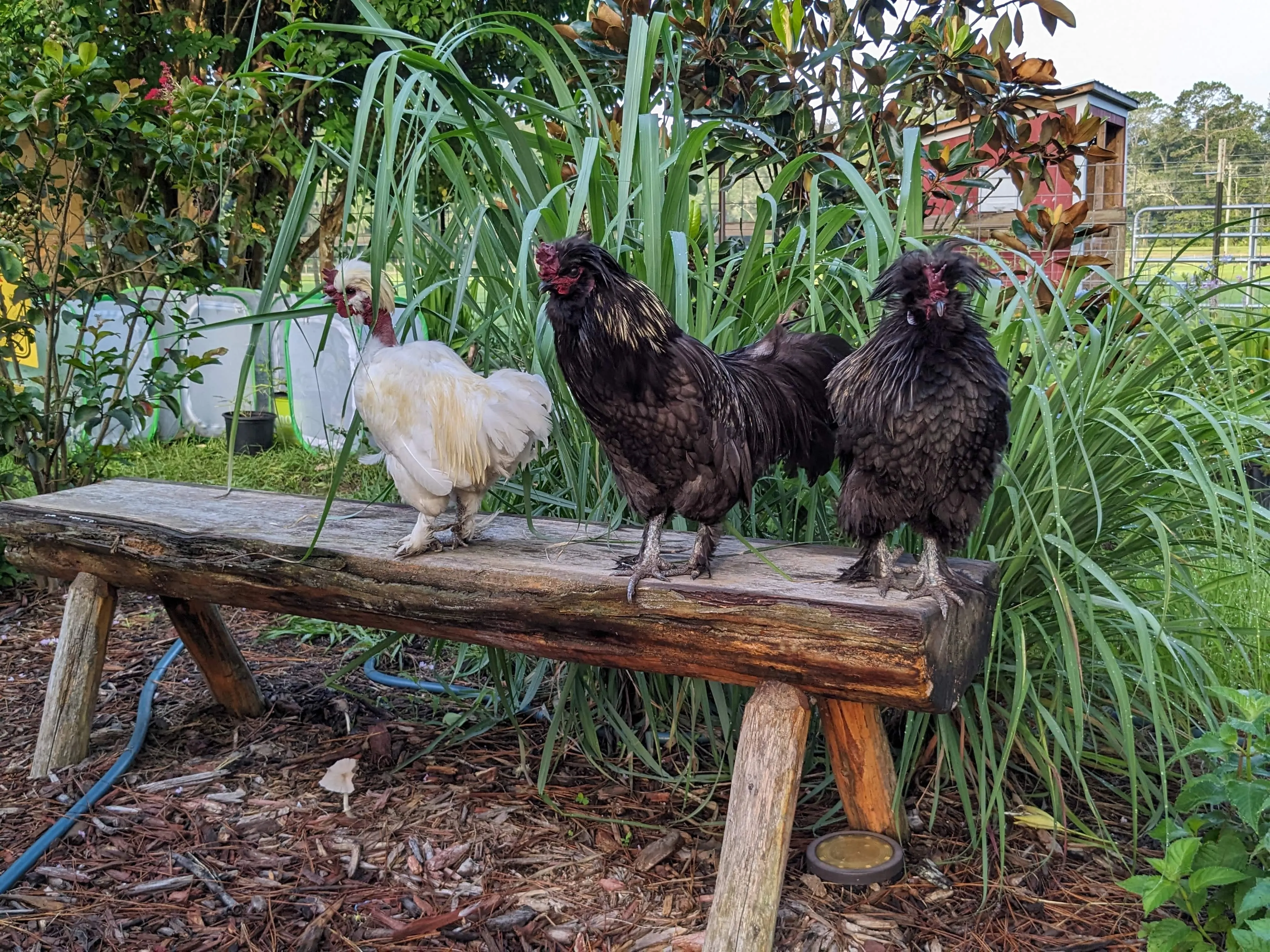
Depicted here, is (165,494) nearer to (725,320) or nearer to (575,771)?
(575,771)

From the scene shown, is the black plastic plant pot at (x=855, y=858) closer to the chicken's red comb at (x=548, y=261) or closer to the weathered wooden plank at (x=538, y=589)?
the weathered wooden plank at (x=538, y=589)

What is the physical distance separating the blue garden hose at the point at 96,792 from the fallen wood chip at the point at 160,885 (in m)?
0.26

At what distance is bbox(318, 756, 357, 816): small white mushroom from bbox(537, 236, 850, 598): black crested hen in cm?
92

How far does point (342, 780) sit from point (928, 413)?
5.21 feet

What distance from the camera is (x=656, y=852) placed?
1.98 m

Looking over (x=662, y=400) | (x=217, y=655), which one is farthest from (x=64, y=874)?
(x=662, y=400)

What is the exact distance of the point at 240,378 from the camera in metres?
1.70

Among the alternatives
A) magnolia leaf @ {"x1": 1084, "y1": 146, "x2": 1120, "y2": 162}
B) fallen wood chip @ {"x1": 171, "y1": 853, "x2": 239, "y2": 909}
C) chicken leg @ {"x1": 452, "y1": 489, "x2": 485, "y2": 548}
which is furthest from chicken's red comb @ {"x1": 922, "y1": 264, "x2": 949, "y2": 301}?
fallen wood chip @ {"x1": 171, "y1": 853, "x2": 239, "y2": 909}

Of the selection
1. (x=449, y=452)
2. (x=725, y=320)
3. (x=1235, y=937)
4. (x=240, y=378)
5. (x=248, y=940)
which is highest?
(x=725, y=320)

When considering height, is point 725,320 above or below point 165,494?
above

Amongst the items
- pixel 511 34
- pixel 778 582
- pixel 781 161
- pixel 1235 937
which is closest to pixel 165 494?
pixel 511 34

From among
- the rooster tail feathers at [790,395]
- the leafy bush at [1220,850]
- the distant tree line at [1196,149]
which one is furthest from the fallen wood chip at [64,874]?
the distant tree line at [1196,149]

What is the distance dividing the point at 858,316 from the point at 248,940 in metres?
2.01

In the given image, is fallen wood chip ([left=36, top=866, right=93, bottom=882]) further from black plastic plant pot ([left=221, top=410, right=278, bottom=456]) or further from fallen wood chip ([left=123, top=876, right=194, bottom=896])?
black plastic plant pot ([left=221, top=410, right=278, bottom=456])
